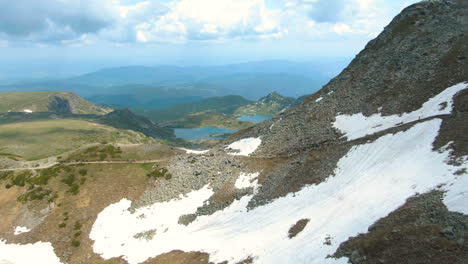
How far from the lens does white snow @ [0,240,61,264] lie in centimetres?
5012

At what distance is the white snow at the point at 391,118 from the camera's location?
167ft

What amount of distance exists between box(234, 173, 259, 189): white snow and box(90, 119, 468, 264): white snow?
0.72 meters

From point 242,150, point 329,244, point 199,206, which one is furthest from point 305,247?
point 242,150

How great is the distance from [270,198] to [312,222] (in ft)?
41.6

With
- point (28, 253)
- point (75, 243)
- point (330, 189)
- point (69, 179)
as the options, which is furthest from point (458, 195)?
point (69, 179)

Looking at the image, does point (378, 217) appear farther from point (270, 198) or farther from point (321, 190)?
point (270, 198)

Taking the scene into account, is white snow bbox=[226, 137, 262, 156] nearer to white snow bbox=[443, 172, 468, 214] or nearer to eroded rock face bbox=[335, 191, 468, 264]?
eroded rock face bbox=[335, 191, 468, 264]

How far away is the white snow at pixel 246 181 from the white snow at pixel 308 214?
725 mm

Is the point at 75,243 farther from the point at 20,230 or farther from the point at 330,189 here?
the point at 330,189

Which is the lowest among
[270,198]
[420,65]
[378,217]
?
[270,198]

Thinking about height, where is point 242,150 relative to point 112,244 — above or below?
above

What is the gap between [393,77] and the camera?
229 feet

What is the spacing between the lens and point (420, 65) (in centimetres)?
6756

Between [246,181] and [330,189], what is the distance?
1943cm
